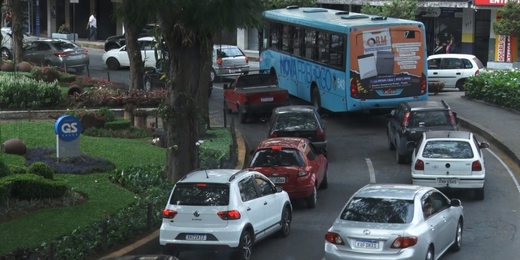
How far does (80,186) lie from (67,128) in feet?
6.81

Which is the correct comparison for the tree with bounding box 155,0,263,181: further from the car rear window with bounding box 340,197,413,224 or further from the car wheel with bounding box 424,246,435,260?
the car wheel with bounding box 424,246,435,260

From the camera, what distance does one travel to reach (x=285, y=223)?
57.0 ft

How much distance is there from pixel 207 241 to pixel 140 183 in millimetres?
5142

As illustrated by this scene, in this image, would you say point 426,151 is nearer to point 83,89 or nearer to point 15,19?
point 83,89

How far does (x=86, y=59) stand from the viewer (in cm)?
4369

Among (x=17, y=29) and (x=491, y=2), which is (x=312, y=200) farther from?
(x=491, y=2)

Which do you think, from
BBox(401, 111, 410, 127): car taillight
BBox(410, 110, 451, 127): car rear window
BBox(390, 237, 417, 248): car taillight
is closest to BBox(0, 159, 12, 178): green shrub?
BBox(390, 237, 417, 248): car taillight

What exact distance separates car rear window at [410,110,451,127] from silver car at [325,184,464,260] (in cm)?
878

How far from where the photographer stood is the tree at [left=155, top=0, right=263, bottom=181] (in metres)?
18.1

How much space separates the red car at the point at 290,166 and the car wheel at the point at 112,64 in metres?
27.2

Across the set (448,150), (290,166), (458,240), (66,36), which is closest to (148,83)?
(290,166)

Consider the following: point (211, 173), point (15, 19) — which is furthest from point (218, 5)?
point (15, 19)

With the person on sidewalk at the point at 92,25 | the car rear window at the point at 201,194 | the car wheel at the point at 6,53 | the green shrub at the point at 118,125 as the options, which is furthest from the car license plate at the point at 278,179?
the person on sidewalk at the point at 92,25

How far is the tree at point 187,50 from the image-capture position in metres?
18.1
